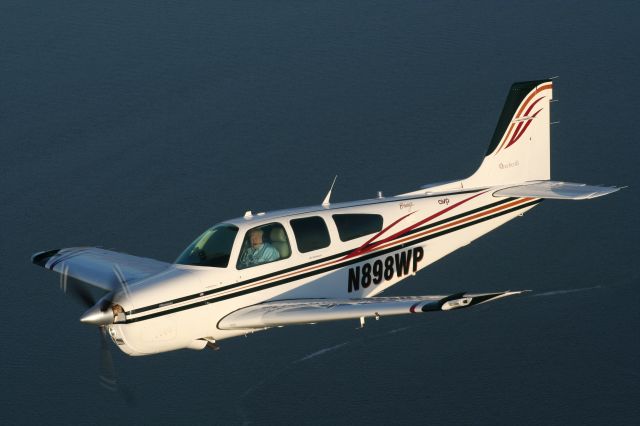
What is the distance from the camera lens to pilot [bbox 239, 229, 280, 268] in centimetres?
2062

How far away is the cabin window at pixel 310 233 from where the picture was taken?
2122 centimetres

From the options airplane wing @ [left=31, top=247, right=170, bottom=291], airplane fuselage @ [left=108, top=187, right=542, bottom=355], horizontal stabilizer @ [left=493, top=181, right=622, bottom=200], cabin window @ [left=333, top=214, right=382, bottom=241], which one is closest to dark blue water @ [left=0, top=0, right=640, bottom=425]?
airplane fuselage @ [left=108, top=187, right=542, bottom=355]

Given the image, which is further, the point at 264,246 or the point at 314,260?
the point at 314,260

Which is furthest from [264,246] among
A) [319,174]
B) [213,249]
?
[319,174]

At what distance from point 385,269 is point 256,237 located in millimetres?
3485

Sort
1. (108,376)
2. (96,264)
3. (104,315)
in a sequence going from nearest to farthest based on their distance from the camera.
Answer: (104,315) < (108,376) < (96,264)

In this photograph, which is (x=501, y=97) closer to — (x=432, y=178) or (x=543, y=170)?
(x=432, y=178)

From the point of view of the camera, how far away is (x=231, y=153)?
41.5 meters

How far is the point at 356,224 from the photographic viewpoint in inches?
872

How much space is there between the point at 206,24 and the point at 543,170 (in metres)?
30.3

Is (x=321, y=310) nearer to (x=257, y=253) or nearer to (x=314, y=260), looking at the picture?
(x=314, y=260)

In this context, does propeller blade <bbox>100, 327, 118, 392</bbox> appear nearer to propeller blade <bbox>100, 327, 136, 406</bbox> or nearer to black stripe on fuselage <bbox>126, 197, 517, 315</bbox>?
propeller blade <bbox>100, 327, 136, 406</bbox>

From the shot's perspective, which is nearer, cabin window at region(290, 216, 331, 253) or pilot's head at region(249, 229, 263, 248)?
pilot's head at region(249, 229, 263, 248)

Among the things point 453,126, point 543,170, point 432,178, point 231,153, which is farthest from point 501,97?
point 543,170
